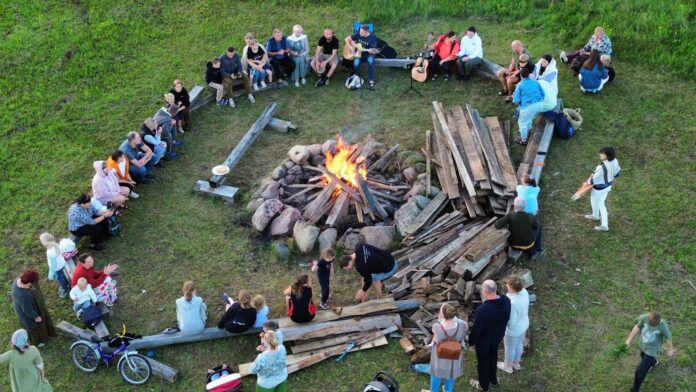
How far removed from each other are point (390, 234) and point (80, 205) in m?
5.79

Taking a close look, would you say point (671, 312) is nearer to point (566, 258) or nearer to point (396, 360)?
point (566, 258)

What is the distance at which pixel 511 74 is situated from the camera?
17.0 metres

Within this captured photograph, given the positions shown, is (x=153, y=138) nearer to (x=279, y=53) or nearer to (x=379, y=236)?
(x=279, y=53)

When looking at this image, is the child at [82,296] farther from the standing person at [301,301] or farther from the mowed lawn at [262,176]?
the standing person at [301,301]

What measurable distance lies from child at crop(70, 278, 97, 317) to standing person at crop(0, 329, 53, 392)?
1733 millimetres

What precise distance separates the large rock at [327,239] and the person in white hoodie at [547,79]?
18.4 ft

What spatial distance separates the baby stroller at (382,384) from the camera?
9898 millimetres

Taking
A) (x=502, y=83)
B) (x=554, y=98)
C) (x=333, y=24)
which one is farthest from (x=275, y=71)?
A: (x=554, y=98)

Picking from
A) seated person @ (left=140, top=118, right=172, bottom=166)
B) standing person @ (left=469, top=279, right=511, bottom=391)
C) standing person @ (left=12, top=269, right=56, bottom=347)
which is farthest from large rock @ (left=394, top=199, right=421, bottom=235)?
standing person @ (left=12, top=269, right=56, bottom=347)

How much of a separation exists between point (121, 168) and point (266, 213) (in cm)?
320

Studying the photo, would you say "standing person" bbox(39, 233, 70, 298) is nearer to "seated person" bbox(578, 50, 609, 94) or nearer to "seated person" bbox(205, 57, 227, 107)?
"seated person" bbox(205, 57, 227, 107)

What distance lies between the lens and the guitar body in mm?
17734

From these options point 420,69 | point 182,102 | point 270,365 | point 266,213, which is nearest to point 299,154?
point 266,213

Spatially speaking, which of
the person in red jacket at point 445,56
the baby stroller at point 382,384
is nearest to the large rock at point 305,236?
the baby stroller at point 382,384
